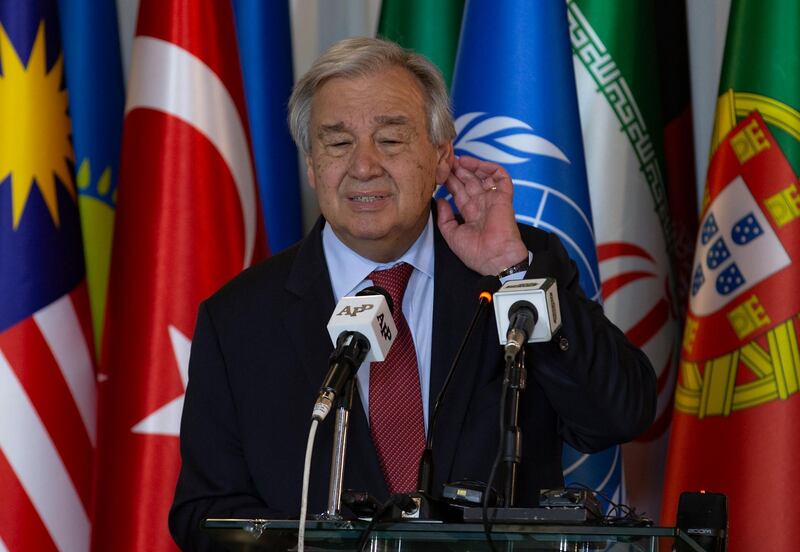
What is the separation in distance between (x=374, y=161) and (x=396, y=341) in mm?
385

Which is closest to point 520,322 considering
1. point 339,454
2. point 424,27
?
point 339,454

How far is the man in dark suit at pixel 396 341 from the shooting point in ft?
7.70

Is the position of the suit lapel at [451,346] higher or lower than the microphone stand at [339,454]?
higher

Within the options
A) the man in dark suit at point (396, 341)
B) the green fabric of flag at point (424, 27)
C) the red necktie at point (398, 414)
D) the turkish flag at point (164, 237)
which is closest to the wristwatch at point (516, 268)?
the man in dark suit at point (396, 341)

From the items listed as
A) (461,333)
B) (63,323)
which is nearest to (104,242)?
(63,323)

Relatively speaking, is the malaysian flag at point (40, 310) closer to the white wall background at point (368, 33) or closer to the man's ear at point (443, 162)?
the white wall background at point (368, 33)

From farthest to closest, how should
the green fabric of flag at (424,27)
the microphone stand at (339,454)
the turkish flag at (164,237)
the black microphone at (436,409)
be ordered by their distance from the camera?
1. the green fabric of flag at (424,27)
2. the turkish flag at (164,237)
3. the black microphone at (436,409)
4. the microphone stand at (339,454)

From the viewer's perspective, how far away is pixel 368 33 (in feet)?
14.5

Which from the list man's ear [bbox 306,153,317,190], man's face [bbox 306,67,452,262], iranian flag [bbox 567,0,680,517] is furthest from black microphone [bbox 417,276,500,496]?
iranian flag [bbox 567,0,680,517]

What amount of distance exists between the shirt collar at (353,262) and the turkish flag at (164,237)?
85cm

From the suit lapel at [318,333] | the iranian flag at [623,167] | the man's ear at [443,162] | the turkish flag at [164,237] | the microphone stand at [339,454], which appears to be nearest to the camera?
the microphone stand at [339,454]

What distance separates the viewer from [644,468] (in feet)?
12.1

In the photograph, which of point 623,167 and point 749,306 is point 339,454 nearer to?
point 749,306

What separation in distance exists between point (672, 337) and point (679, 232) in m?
0.46
